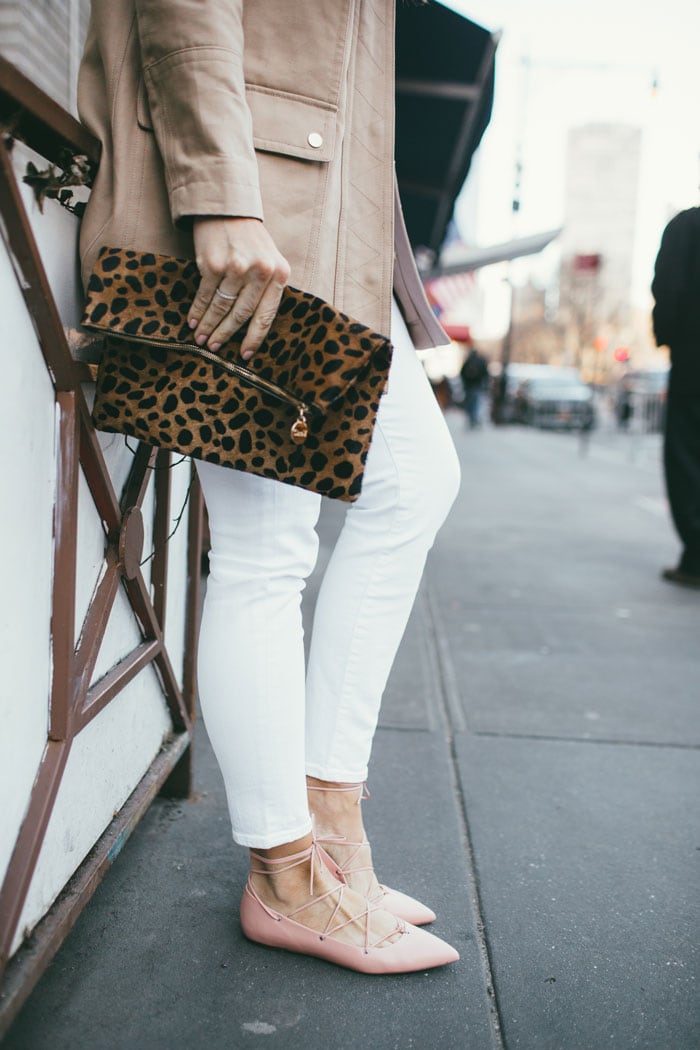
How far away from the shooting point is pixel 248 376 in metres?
1.17

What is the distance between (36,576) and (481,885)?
1058 millimetres

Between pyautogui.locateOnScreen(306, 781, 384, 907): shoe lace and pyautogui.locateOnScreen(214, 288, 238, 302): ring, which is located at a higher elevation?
pyautogui.locateOnScreen(214, 288, 238, 302): ring

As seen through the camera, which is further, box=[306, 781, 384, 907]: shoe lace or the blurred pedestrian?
the blurred pedestrian

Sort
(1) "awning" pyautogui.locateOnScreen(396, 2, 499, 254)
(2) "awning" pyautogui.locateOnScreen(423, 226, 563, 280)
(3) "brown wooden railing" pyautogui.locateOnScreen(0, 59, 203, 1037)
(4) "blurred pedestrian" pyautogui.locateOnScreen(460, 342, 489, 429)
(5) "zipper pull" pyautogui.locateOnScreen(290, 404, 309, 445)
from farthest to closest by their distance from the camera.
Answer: (4) "blurred pedestrian" pyautogui.locateOnScreen(460, 342, 489, 429), (2) "awning" pyautogui.locateOnScreen(423, 226, 563, 280), (1) "awning" pyautogui.locateOnScreen(396, 2, 499, 254), (5) "zipper pull" pyautogui.locateOnScreen(290, 404, 309, 445), (3) "brown wooden railing" pyautogui.locateOnScreen(0, 59, 203, 1037)

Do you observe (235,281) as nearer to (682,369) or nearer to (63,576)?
(63,576)

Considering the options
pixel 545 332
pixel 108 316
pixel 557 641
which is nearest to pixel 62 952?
pixel 108 316

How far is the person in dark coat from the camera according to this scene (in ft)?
14.4

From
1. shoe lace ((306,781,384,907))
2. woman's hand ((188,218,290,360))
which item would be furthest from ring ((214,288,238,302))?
shoe lace ((306,781,384,907))

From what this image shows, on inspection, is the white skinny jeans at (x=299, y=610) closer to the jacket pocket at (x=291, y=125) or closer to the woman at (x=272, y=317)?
the woman at (x=272, y=317)

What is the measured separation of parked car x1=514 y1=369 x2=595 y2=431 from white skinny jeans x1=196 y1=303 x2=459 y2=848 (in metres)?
23.0

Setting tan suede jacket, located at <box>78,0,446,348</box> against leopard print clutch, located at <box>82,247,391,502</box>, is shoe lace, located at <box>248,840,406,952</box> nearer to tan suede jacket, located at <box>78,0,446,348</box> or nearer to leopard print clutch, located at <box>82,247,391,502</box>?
leopard print clutch, located at <box>82,247,391,502</box>

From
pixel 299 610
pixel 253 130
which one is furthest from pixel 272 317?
pixel 299 610

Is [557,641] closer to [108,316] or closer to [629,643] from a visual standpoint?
[629,643]

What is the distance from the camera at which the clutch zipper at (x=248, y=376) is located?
1.14 metres
